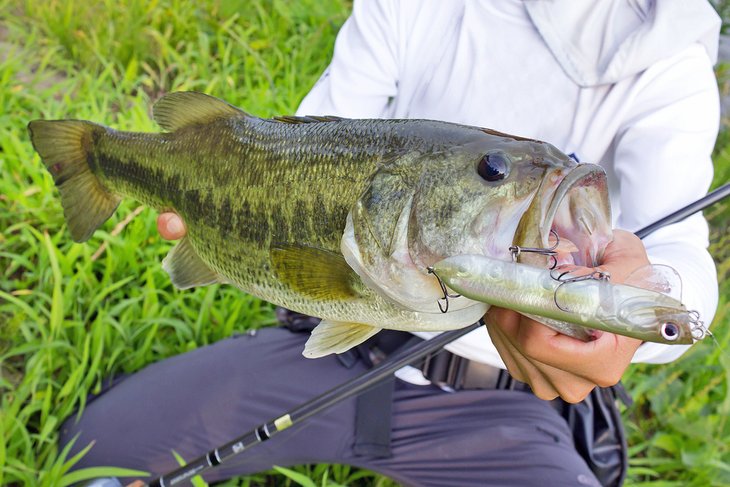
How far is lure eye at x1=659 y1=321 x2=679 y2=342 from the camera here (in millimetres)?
699

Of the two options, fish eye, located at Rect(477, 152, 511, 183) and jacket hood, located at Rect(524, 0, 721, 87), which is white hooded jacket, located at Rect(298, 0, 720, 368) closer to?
jacket hood, located at Rect(524, 0, 721, 87)

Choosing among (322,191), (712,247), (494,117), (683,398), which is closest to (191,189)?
(322,191)

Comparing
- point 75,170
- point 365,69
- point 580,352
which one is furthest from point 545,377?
point 75,170

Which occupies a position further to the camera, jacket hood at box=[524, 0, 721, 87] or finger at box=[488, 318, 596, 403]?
jacket hood at box=[524, 0, 721, 87]

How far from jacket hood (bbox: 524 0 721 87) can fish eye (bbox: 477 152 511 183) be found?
87cm

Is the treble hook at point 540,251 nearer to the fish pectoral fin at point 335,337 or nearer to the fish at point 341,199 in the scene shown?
the fish at point 341,199

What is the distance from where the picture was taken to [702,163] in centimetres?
164

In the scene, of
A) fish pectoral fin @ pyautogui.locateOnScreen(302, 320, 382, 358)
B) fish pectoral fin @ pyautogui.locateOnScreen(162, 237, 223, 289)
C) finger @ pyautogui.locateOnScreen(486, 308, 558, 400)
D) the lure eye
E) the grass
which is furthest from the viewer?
the grass

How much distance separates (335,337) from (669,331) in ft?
2.29

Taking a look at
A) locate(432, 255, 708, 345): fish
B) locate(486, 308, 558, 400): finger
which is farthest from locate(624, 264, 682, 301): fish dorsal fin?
locate(486, 308, 558, 400): finger

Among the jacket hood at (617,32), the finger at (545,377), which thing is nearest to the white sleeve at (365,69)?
the jacket hood at (617,32)

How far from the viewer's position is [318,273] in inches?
45.9

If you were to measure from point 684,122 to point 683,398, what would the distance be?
154 cm

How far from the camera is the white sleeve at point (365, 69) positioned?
1.95m
